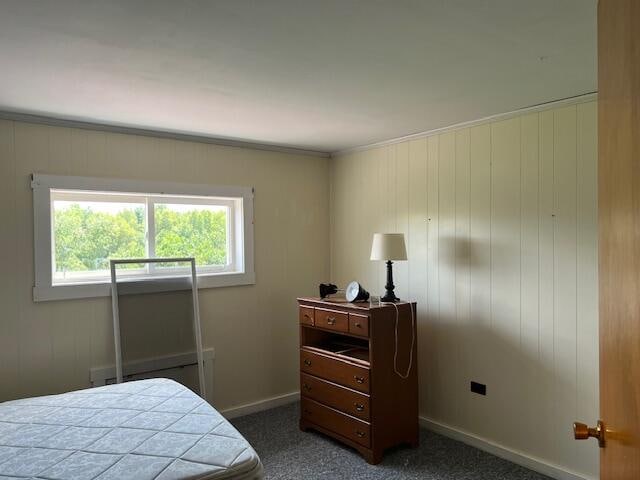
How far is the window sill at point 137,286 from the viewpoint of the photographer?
304cm

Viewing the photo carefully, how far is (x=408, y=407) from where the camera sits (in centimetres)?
327

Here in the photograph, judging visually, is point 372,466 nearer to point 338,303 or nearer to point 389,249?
point 338,303

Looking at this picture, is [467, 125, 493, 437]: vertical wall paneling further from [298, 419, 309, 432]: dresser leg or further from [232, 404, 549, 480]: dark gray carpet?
[298, 419, 309, 432]: dresser leg

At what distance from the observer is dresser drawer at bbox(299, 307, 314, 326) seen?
3.55m

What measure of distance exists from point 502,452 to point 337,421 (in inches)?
43.9

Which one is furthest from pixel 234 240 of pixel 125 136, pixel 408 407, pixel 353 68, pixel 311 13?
pixel 311 13

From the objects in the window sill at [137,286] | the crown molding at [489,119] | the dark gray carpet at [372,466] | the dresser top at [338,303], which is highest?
the crown molding at [489,119]

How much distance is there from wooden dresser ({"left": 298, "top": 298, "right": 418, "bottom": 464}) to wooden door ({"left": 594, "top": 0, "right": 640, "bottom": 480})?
2.11m

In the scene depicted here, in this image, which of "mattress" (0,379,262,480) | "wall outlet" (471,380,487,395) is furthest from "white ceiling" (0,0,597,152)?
"wall outlet" (471,380,487,395)

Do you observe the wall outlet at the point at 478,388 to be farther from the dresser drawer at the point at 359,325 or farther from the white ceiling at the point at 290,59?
the white ceiling at the point at 290,59

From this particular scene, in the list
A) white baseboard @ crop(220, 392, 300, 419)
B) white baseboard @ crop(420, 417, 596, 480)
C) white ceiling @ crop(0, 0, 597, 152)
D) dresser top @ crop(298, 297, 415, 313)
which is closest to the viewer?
white ceiling @ crop(0, 0, 597, 152)

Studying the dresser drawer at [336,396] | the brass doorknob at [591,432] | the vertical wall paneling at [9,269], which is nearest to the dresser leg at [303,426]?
the dresser drawer at [336,396]

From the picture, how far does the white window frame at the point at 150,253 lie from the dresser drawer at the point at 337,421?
1130 millimetres

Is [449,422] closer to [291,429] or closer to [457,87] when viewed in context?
[291,429]
